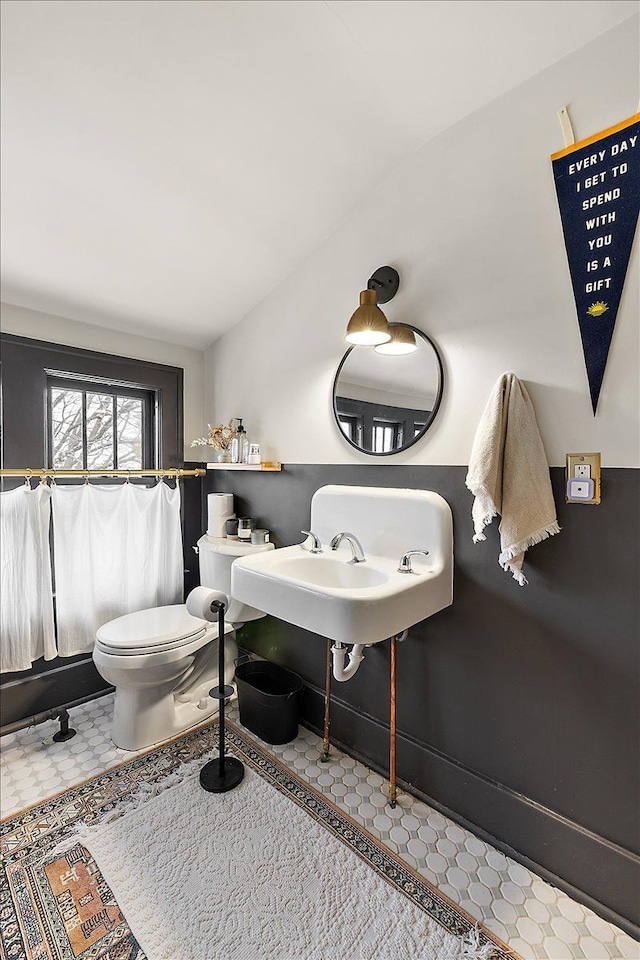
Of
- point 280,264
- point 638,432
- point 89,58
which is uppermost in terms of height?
point 89,58

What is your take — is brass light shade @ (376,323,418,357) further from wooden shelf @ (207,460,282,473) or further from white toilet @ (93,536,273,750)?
white toilet @ (93,536,273,750)

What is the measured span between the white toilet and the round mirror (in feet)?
2.53

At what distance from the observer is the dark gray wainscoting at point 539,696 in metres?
1.17

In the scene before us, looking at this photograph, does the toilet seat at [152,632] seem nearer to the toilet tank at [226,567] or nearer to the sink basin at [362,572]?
the toilet tank at [226,567]

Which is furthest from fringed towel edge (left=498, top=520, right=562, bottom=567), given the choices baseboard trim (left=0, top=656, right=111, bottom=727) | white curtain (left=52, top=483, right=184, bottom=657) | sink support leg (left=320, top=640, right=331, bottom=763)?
baseboard trim (left=0, top=656, right=111, bottom=727)

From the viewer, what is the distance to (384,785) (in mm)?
1646

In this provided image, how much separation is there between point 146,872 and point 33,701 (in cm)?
107

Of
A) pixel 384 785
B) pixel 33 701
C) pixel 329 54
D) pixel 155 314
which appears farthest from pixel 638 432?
pixel 33 701

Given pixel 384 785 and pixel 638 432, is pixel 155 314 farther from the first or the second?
pixel 384 785

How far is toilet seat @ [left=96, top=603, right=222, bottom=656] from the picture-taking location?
1.77 meters

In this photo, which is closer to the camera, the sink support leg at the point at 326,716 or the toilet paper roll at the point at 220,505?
the sink support leg at the point at 326,716

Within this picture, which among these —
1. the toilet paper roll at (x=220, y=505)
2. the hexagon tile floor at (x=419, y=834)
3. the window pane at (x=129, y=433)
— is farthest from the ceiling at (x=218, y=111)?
the hexagon tile floor at (x=419, y=834)

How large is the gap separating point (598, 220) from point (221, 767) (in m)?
2.13

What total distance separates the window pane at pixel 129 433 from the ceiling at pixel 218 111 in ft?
1.96
